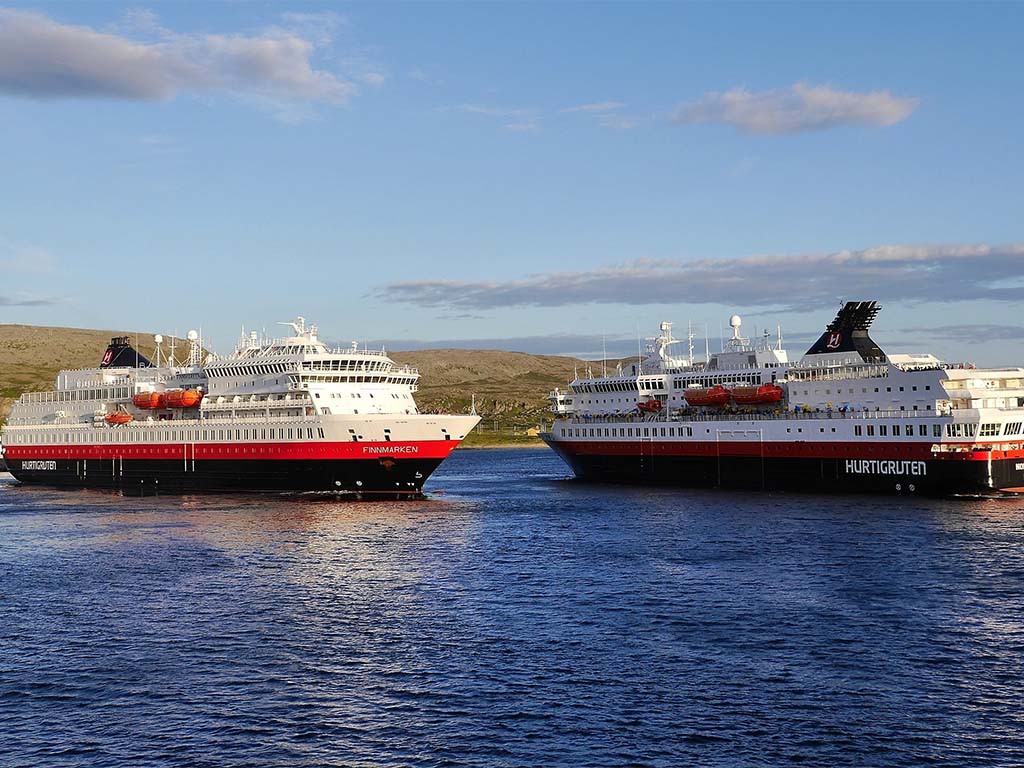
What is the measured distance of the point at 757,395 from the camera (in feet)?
293

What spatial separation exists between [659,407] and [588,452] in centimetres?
968

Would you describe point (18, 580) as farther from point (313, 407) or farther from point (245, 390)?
point (245, 390)

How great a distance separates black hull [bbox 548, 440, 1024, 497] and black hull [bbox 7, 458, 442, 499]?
82.7 ft

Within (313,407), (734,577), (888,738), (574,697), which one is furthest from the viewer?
(313,407)

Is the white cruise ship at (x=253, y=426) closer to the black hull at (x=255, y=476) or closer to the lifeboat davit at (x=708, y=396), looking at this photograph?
the black hull at (x=255, y=476)

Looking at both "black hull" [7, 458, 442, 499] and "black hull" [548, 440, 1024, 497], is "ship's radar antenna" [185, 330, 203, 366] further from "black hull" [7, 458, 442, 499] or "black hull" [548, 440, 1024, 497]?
"black hull" [548, 440, 1024, 497]

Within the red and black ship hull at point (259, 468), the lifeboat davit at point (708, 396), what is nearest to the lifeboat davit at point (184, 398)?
the red and black ship hull at point (259, 468)

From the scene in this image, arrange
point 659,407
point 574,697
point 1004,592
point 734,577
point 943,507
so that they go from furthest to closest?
point 659,407, point 943,507, point 734,577, point 1004,592, point 574,697

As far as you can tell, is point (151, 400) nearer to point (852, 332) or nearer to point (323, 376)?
point (323, 376)

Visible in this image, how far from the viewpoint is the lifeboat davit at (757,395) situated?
Answer: 88438 mm

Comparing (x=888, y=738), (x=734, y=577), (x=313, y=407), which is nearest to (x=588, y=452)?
(x=313, y=407)

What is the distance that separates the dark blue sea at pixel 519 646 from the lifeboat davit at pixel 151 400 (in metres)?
34.2

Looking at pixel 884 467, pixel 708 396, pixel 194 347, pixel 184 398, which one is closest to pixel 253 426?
pixel 184 398

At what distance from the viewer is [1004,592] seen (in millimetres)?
40031
